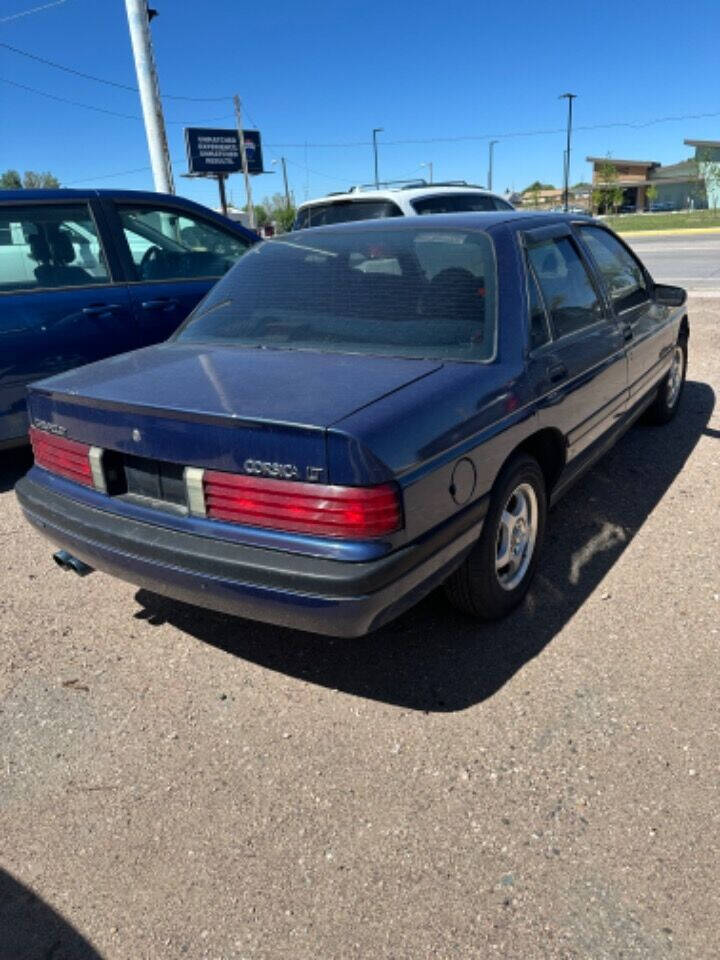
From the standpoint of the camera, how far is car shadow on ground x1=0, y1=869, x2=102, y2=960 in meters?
1.72

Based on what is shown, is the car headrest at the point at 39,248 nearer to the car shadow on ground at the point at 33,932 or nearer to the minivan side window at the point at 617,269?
the minivan side window at the point at 617,269

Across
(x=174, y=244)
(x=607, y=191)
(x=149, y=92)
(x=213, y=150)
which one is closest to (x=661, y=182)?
(x=607, y=191)

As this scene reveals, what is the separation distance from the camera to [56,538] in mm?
2756

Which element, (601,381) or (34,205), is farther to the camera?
(34,205)

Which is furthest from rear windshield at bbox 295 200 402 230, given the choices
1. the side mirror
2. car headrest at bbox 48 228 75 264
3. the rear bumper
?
the rear bumper

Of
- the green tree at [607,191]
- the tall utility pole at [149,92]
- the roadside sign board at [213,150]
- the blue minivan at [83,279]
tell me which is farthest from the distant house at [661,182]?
the blue minivan at [83,279]

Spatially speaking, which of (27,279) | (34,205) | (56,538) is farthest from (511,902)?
(34,205)

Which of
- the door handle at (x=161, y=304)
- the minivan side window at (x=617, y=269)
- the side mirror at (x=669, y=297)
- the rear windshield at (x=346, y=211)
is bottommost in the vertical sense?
the side mirror at (x=669, y=297)

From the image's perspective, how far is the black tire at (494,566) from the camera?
2.62m

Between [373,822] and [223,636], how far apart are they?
3.82 ft

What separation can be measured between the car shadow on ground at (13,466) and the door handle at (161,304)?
1373 millimetres

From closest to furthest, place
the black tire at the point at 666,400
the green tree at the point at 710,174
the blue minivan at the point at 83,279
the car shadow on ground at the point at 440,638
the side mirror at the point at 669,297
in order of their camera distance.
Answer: the car shadow on ground at the point at 440,638
the blue minivan at the point at 83,279
the side mirror at the point at 669,297
the black tire at the point at 666,400
the green tree at the point at 710,174

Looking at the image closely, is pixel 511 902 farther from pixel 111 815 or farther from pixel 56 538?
pixel 56 538

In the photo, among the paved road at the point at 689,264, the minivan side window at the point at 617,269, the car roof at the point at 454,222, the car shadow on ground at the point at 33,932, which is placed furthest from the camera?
the paved road at the point at 689,264
